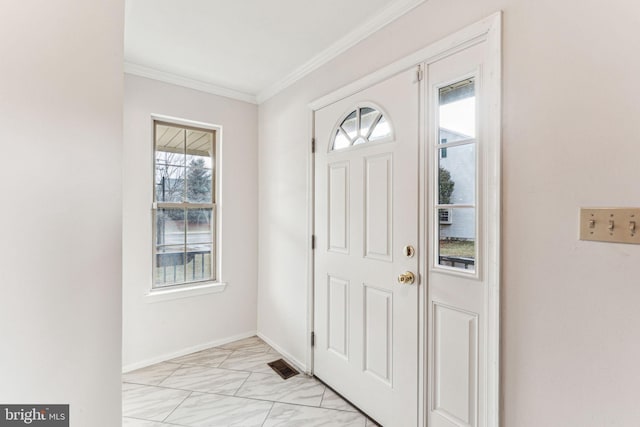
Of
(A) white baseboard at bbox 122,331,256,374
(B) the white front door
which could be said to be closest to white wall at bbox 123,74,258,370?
(A) white baseboard at bbox 122,331,256,374

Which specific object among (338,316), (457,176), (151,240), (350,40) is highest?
(350,40)

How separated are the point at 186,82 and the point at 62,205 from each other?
235 cm

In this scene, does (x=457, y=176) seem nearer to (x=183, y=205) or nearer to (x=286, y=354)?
(x=286, y=354)

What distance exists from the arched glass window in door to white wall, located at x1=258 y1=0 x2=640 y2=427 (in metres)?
0.60

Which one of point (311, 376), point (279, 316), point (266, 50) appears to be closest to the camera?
point (266, 50)

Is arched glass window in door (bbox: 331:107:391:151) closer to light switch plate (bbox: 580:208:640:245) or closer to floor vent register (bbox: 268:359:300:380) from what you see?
light switch plate (bbox: 580:208:640:245)

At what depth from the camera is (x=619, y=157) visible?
1.00m

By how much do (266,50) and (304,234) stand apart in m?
1.45

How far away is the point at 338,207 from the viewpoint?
7.02 ft

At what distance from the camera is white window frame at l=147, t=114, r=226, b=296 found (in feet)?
8.56

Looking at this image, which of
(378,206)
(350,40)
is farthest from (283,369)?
(350,40)

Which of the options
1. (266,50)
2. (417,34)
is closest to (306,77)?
(266,50)

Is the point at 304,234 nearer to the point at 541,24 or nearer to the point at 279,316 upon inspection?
the point at 279,316

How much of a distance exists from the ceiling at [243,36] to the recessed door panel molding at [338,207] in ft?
2.80
